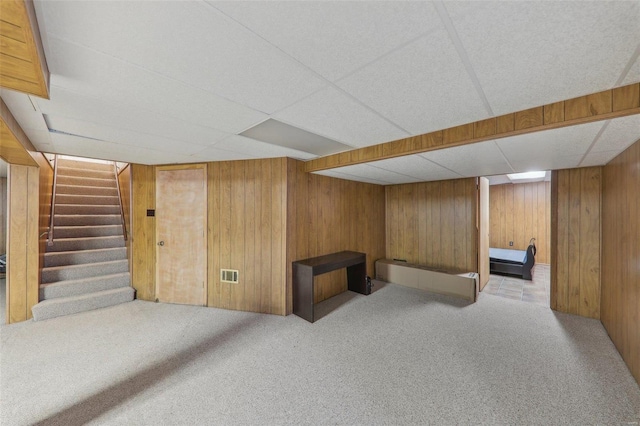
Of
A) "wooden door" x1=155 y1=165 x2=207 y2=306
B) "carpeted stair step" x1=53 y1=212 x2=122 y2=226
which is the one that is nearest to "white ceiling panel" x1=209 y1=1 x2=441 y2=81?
"wooden door" x1=155 y1=165 x2=207 y2=306

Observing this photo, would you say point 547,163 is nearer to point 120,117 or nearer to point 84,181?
point 120,117

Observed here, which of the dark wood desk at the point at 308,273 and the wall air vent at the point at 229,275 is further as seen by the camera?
the wall air vent at the point at 229,275

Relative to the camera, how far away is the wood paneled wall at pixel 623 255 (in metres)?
2.00

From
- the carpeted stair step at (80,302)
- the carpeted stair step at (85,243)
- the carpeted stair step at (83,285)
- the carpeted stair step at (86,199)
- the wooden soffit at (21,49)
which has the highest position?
the wooden soffit at (21,49)

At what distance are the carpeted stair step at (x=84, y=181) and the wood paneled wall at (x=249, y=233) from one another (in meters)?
3.71

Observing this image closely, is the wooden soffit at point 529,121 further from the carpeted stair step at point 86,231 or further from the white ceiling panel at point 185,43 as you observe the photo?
the carpeted stair step at point 86,231

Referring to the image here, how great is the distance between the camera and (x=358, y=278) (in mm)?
4219

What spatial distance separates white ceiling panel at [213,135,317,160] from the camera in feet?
8.27

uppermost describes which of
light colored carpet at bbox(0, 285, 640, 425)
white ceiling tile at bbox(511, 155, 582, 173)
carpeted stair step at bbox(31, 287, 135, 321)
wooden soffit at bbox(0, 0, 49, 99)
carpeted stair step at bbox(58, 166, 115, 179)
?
carpeted stair step at bbox(58, 166, 115, 179)

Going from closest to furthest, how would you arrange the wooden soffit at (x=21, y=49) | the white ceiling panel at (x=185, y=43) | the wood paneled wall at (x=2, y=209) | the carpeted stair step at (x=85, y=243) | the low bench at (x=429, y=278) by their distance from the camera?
the wooden soffit at (x=21, y=49), the white ceiling panel at (x=185, y=43), the low bench at (x=429, y=278), the carpeted stair step at (x=85, y=243), the wood paneled wall at (x=2, y=209)

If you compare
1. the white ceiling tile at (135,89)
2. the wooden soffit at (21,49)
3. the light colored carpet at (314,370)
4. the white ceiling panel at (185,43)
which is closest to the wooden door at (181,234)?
the light colored carpet at (314,370)

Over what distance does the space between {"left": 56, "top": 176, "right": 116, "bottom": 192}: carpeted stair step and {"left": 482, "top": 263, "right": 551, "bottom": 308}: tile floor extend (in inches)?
319

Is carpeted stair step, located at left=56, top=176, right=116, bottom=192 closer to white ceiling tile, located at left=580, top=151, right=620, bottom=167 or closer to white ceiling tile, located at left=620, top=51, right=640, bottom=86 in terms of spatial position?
white ceiling tile, located at left=620, top=51, right=640, bottom=86

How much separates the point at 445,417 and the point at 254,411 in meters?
1.33
